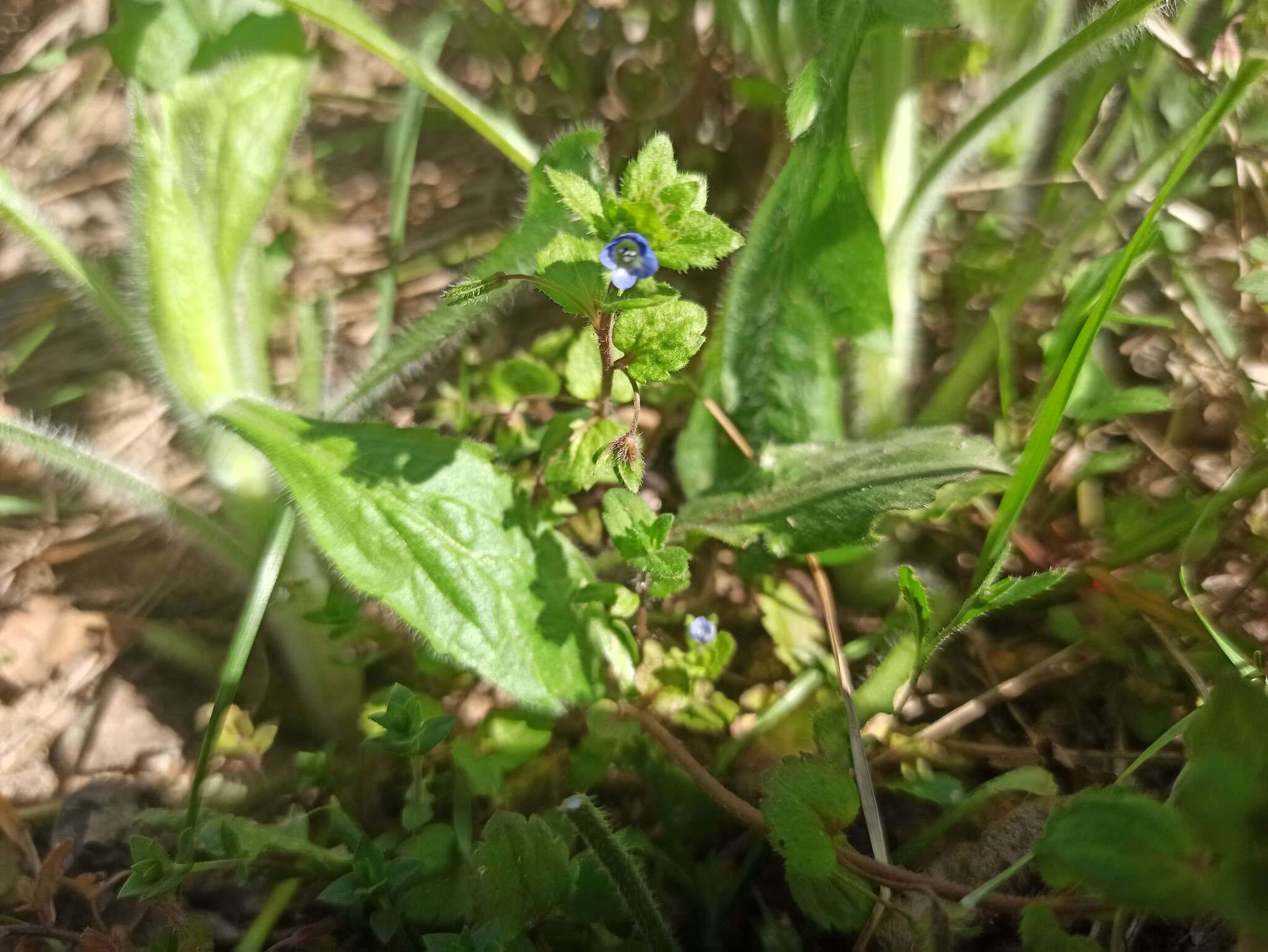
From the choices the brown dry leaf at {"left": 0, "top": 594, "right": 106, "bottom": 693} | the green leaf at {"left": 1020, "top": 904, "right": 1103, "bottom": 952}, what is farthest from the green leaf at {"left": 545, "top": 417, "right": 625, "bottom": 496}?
the brown dry leaf at {"left": 0, "top": 594, "right": 106, "bottom": 693}

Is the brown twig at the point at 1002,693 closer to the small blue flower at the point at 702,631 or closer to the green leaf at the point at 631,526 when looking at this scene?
the small blue flower at the point at 702,631

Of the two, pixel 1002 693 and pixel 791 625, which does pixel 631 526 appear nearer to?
pixel 791 625

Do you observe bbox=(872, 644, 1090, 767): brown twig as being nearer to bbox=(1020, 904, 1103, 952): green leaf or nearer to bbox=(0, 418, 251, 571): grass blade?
bbox=(1020, 904, 1103, 952): green leaf

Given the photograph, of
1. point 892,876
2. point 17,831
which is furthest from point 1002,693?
point 17,831

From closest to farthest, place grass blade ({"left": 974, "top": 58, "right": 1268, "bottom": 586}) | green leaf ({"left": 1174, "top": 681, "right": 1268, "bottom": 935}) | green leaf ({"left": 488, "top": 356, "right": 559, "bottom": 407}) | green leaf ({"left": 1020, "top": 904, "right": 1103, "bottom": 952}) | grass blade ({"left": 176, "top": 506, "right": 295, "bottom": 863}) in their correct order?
green leaf ({"left": 1174, "top": 681, "right": 1268, "bottom": 935}) → green leaf ({"left": 1020, "top": 904, "right": 1103, "bottom": 952}) → grass blade ({"left": 974, "top": 58, "right": 1268, "bottom": 586}) → grass blade ({"left": 176, "top": 506, "right": 295, "bottom": 863}) → green leaf ({"left": 488, "top": 356, "right": 559, "bottom": 407})

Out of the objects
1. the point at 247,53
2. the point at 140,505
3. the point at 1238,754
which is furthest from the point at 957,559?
the point at 247,53

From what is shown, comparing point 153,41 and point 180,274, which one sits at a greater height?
point 153,41
